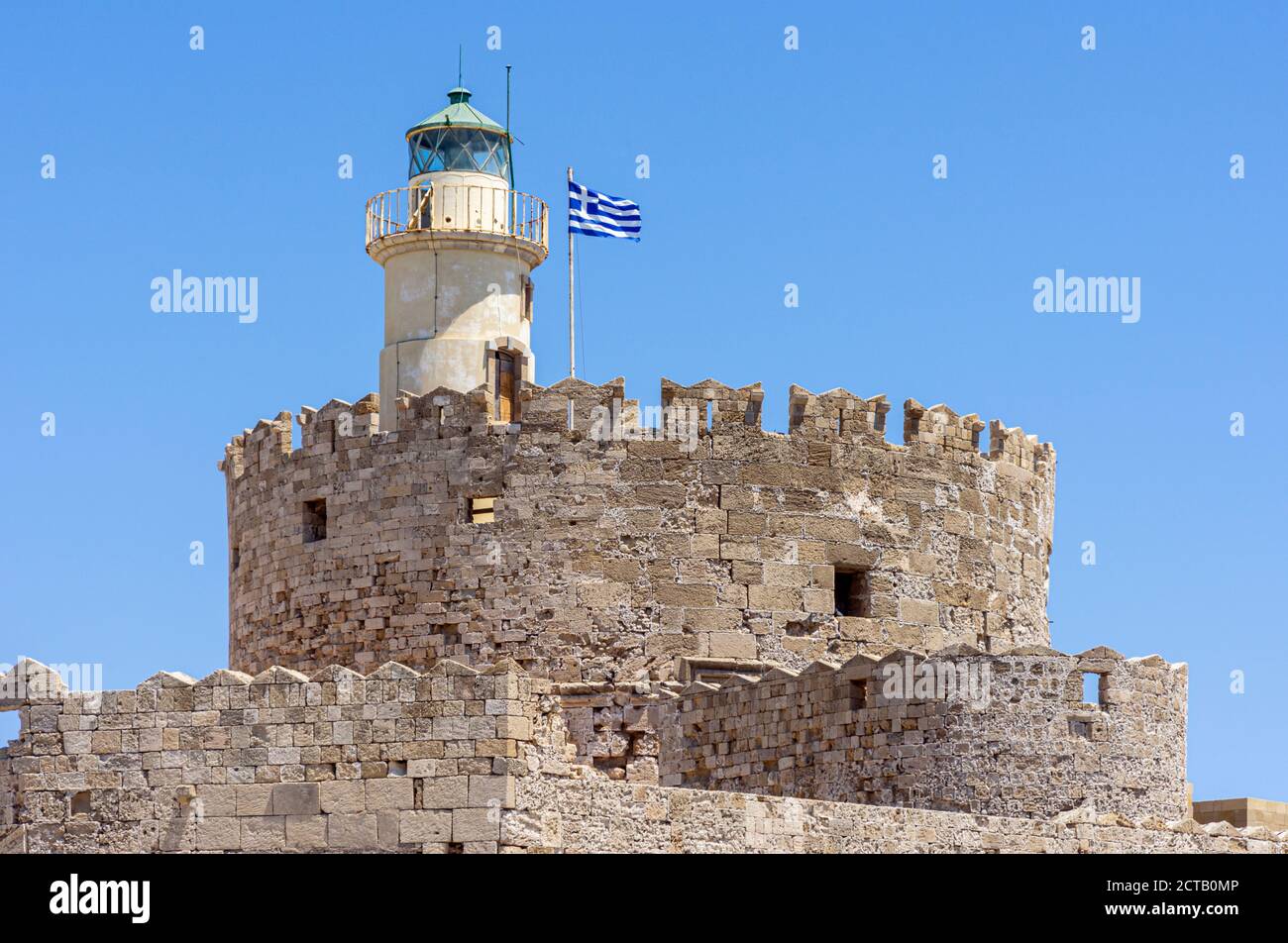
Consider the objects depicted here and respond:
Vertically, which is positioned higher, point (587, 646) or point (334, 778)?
point (587, 646)

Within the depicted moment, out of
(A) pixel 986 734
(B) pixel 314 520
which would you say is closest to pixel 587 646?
(B) pixel 314 520

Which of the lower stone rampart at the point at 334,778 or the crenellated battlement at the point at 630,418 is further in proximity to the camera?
the crenellated battlement at the point at 630,418

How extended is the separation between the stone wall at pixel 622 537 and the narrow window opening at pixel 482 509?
9 cm

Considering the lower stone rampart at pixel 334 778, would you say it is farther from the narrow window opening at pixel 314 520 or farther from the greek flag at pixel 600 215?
the greek flag at pixel 600 215

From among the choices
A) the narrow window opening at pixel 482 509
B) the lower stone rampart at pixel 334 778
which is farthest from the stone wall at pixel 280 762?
the narrow window opening at pixel 482 509

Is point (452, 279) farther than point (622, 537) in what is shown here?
Yes

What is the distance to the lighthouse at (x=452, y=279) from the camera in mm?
34656

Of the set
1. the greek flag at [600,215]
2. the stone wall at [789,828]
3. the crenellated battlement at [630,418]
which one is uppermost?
the greek flag at [600,215]

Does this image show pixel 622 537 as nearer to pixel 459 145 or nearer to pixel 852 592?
pixel 852 592

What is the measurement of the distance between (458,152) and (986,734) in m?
15.7

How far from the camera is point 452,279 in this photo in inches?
1374

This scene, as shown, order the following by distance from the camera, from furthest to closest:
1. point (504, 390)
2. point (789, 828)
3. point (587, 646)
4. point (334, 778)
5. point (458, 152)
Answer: point (458, 152) → point (504, 390) → point (587, 646) → point (789, 828) → point (334, 778)
